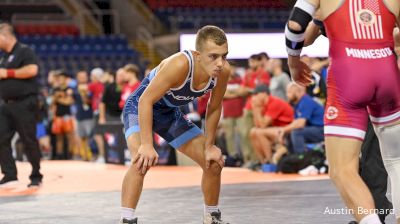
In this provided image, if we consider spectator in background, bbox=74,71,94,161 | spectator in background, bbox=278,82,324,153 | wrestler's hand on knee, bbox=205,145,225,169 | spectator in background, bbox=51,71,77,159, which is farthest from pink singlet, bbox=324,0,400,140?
spectator in background, bbox=74,71,94,161

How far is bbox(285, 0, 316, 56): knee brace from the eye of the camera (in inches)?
159

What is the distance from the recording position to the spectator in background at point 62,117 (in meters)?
16.7

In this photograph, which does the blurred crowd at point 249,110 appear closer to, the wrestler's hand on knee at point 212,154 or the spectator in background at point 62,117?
the spectator in background at point 62,117

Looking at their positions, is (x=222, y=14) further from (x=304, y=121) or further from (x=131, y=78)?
(x=304, y=121)

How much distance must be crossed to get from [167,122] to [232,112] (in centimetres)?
694

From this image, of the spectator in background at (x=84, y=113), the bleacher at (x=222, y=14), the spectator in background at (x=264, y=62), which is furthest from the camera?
the bleacher at (x=222, y=14)

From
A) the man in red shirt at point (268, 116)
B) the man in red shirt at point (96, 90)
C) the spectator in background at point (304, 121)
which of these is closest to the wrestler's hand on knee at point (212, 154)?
the spectator in background at point (304, 121)

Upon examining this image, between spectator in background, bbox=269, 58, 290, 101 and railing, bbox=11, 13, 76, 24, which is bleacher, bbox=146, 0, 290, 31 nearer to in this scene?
railing, bbox=11, 13, 76, 24

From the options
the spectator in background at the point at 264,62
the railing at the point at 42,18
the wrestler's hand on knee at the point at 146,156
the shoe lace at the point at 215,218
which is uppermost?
the railing at the point at 42,18

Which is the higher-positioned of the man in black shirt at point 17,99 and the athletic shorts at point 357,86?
the athletic shorts at point 357,86

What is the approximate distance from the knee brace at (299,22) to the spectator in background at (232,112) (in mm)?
8072

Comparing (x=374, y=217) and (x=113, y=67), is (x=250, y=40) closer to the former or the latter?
(x=113, y=67)

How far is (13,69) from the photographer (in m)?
9.29

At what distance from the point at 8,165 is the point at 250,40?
426 inches
